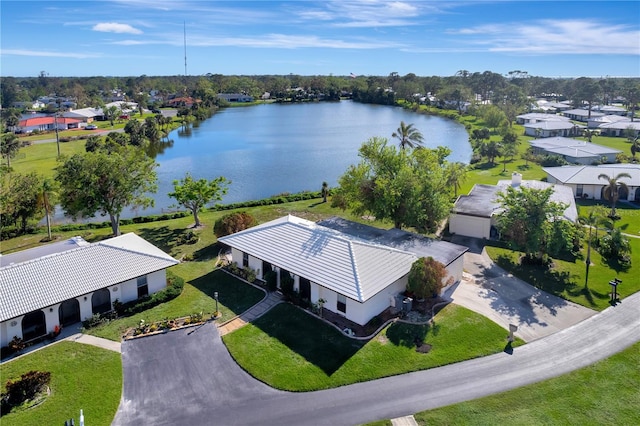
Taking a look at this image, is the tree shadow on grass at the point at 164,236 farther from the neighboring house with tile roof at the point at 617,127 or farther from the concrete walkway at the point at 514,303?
the neighboring house with tile roof at the point at 617,127

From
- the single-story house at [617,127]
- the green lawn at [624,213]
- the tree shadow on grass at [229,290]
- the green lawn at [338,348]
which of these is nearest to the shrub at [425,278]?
the green lawn at [338,348]

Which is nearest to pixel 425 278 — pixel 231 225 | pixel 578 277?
pixel 578 277

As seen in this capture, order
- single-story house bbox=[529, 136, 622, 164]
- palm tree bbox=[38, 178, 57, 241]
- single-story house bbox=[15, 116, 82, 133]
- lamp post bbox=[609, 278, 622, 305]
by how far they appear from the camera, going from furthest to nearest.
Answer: single-story house bbox=[15, 116, 82, 133] → single-story house bbox=[529, 136, 622, 164] → palm tree bbox=[38, 178, 57, 241] → lamp post bbox=[609, 278, 622, 305]

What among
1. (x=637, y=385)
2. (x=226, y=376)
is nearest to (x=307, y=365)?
(x=226, y=376)

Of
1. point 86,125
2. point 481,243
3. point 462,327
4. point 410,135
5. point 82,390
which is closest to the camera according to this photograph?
point 82,390

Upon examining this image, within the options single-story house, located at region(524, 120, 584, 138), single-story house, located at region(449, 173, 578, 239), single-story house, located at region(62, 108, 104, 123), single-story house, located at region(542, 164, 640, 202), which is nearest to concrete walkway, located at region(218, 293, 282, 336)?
single-story house, located at region(449, 173, 578, 239)

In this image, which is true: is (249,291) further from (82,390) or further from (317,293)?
(82,390)

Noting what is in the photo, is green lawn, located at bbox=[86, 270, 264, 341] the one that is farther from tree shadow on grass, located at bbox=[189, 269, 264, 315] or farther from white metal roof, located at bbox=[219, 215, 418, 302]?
white metal roof, located at bbox=[219, 215, 418, 302]
